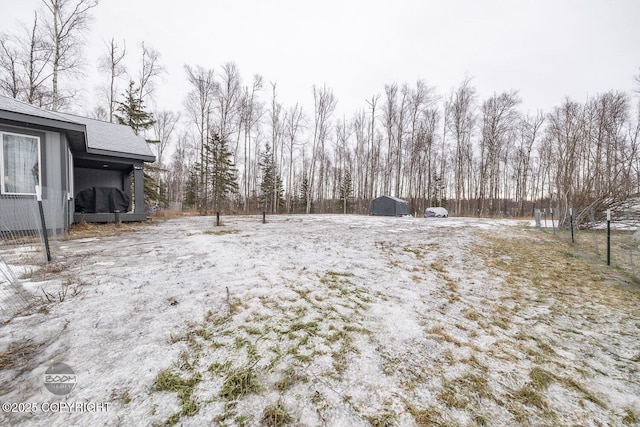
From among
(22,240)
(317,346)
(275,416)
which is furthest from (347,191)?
(275,416)

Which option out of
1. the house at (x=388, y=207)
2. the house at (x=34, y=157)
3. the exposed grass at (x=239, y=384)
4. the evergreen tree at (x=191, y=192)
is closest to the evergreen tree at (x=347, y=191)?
the house at (x=388, y=207)

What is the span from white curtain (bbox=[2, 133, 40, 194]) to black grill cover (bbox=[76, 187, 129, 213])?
12.5 ft

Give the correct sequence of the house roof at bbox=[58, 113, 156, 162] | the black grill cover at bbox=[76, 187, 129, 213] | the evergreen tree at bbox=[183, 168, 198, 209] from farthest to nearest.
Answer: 1. the evergreen tree at bbox=[183, 168, 198, 209]
2. the black grill cover at bbox=[76, 187, 129, 213]
3. the house roof at bbox=[58, 113, 156, 162]

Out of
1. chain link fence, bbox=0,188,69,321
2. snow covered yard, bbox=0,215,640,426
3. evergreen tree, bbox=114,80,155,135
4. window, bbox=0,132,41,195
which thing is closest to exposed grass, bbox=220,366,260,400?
snow covered yard, bbox=0,215,640,426

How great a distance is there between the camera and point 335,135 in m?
29.8

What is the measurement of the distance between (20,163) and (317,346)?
9398 mm

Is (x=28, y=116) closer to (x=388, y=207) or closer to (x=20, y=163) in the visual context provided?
(x=20, y=163)

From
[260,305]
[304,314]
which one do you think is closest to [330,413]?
[304,314]

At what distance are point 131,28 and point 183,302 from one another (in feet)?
75.1

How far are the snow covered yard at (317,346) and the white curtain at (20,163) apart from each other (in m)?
4.59

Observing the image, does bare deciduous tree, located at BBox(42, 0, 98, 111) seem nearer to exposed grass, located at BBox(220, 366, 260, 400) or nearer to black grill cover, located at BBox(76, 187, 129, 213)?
black grill cover, located at BBox(76, 187, 129, 213)

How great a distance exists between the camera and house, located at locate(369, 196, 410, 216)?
65.6 ft

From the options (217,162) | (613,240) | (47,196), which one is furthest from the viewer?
(217,162)

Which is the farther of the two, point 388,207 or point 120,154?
point 388,207
